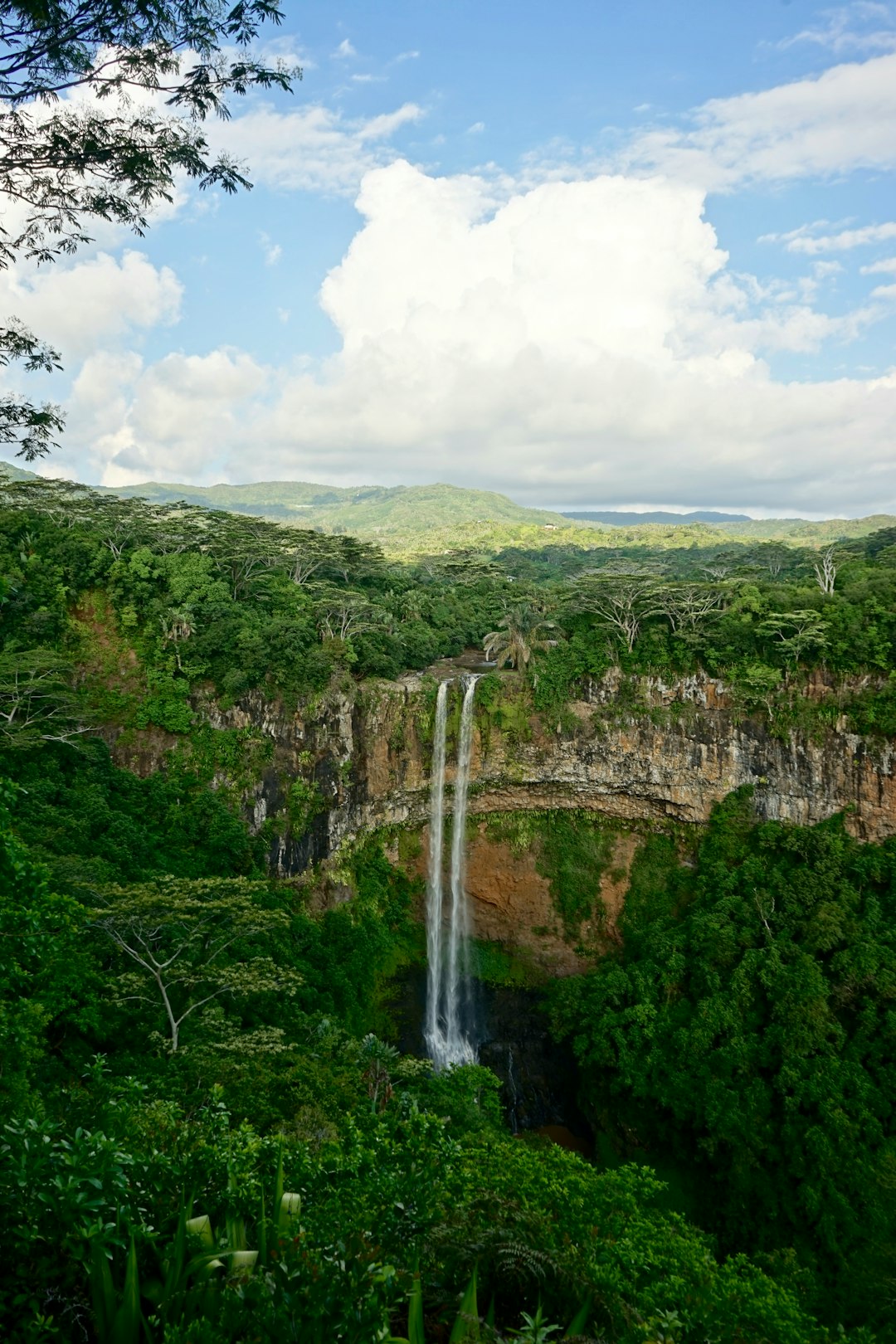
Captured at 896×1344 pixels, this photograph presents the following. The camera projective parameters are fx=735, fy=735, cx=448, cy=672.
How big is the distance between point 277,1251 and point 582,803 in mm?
24609

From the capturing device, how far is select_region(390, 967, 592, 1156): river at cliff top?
70.2 ft

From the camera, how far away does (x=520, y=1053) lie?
2334 centimetres

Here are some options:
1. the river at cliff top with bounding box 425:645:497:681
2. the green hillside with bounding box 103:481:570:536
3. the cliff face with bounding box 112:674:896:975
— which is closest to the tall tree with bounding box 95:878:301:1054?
the cliff face with bounding box 112:674:896:975

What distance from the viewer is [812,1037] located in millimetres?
18062

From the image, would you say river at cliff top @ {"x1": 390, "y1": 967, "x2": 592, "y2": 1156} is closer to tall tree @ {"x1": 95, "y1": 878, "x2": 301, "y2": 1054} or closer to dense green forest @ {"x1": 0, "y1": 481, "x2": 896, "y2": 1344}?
dense green forest @ {"x1": 0, "y1": 481, "x2": 896, "y2": 1344}

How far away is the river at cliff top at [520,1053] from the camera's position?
2139 centimetres

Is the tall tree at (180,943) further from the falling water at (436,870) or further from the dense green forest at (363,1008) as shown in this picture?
the falling water at (436,870)

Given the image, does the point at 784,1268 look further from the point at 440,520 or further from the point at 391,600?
the point at 440,520

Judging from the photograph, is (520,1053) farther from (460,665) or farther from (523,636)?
(460,665)

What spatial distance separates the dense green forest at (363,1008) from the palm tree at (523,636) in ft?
0.47

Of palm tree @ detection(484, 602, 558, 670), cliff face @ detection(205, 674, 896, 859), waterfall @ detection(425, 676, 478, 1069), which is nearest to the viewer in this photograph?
cliff face @ detection(205, 674, 896, 859)

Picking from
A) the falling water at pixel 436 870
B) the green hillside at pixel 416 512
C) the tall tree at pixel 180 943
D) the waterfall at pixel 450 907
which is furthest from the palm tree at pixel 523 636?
the green hillside at pixel 416 512

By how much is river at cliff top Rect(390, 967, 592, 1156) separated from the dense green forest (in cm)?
95

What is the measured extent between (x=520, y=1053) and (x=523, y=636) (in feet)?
46.0
